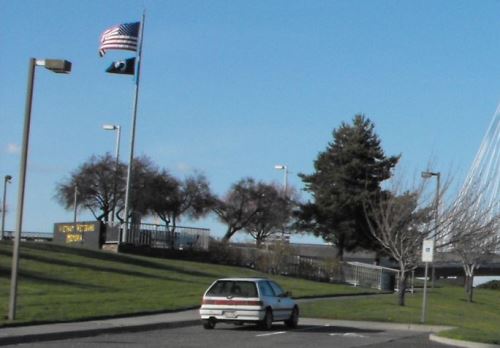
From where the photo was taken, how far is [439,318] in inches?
1367

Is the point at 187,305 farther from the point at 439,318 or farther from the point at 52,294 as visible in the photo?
the point at 439,318

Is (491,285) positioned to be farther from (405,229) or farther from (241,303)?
(241,303)

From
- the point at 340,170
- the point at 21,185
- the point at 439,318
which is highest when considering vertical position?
the point at 340,170

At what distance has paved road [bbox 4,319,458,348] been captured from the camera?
66.7 ft

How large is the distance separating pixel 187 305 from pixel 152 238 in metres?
21.4

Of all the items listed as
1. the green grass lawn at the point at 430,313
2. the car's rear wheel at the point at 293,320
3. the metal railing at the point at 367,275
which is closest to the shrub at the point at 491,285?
the metal railing at the point at 367,275

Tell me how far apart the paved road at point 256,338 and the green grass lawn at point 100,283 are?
2.31 metres

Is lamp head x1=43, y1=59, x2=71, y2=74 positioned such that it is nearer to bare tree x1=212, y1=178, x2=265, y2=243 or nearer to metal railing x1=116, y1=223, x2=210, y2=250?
metal railing x1=116, y1=223, x2=210, y2=250

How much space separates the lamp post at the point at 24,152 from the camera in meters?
22.0

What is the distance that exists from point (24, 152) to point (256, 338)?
23.0ft

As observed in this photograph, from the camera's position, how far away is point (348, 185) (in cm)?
6550

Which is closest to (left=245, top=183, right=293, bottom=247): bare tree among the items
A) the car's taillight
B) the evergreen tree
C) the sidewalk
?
the evergreen tree

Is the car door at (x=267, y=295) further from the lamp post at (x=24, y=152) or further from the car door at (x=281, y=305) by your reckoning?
the lamp post at (x=24, y=152)

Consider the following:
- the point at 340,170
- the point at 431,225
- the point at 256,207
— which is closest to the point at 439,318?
the point at 431,225
